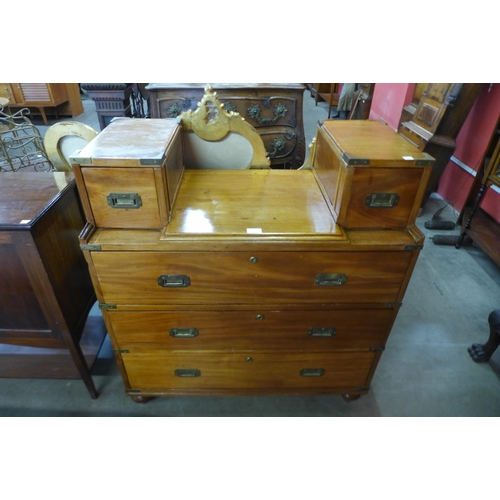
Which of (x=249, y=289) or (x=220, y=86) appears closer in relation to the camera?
(x=249, y=289)

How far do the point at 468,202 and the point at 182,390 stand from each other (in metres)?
2.59

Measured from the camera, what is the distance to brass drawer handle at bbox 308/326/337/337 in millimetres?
1342

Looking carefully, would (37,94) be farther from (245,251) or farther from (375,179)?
(375,179)

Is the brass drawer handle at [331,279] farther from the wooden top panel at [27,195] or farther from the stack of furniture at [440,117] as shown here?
the stack of furniture at [440,117]

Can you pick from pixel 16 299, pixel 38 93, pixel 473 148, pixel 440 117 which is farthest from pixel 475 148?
pixel 38 93

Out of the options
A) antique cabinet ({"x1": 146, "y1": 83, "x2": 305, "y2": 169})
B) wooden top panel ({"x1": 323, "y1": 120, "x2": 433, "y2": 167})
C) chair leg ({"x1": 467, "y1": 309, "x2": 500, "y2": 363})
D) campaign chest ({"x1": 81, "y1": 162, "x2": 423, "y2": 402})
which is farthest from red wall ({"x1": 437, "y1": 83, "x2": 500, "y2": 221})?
campaign chest ({"x1": 81, "y1": 162, "x2": 423, "y2": 402})

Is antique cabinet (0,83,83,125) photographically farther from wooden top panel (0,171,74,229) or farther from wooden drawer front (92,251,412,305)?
wooden drawer front (92,251,412,305)

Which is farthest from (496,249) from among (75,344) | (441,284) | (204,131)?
(75,344)

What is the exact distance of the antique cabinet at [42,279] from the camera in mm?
1172

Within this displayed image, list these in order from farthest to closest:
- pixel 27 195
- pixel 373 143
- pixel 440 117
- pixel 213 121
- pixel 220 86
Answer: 1. pixel 440 117
2. pixel 220 86
3. pixel 213 121
4. pixel 27 195
5. pixel 373 143

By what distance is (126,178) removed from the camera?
3.43 ft

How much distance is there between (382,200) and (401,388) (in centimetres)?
109

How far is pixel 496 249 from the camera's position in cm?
238

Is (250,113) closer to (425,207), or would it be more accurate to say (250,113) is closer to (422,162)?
(422,162)
